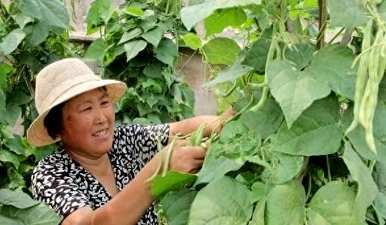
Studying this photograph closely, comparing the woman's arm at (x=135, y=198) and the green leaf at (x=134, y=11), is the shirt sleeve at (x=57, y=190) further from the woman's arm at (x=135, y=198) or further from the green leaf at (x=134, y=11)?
the green leaf at (x=134, y=11)

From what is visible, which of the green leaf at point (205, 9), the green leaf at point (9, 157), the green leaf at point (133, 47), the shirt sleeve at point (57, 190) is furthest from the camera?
the green leaf at point (133, 47)

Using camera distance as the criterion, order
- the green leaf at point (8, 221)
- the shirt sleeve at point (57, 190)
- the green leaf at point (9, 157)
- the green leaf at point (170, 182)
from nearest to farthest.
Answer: the green leaf at point (170, 182)
the green leaf at point (8, 221)
the shirt sleeve at point (57, 190)
the green leaf at point (9, 157)

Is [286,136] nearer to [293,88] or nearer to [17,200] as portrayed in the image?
[293,88]

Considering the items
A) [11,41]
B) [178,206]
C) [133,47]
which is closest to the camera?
[178,206]

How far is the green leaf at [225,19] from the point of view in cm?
108

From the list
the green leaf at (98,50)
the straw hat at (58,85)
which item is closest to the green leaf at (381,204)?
the straw hat at (58,85)

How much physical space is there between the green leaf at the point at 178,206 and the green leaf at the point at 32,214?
0.78 feet

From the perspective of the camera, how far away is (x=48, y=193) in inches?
61.8

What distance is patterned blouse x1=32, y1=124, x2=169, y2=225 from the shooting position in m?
1.54

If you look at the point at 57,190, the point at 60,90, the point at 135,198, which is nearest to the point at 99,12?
the point at 60,90

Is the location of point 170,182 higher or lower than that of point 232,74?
lower

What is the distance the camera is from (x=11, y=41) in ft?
8.12

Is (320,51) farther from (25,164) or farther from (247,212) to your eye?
(25,164)

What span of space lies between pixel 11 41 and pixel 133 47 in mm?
526
